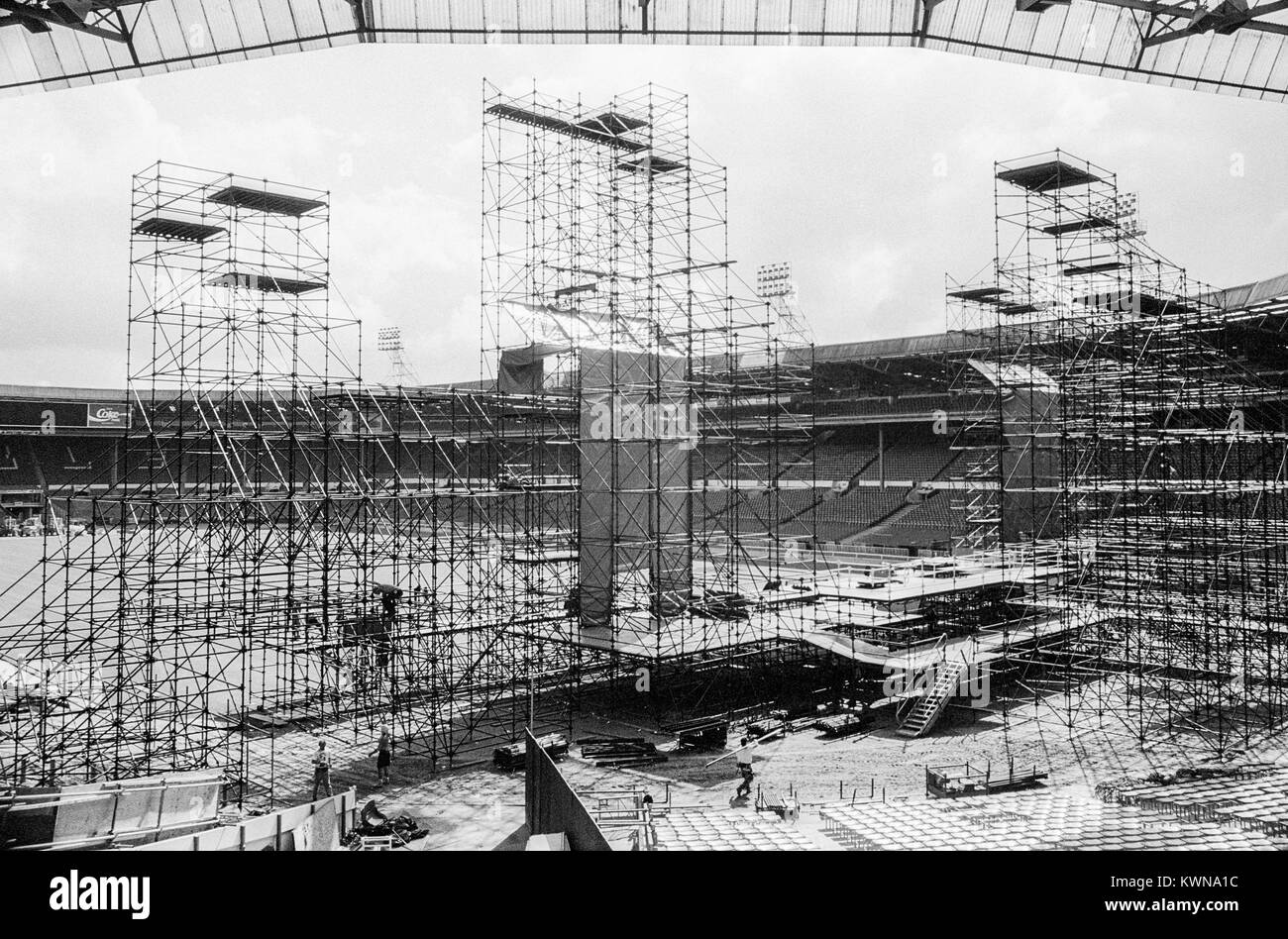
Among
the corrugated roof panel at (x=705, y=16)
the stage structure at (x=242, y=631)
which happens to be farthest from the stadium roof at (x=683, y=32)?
the stage structure at (x=242, y=631)

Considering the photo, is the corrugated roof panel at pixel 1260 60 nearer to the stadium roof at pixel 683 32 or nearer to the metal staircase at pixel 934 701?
the stadium roof at pixel 683 32

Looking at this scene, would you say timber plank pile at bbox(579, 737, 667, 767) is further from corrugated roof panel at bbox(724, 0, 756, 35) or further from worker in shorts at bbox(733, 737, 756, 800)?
corrugated roof panel at bbox(724, 0, 756, 35)

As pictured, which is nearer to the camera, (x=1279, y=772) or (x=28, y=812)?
(x=28, y=812)

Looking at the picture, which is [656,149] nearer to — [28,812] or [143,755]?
[143,755]

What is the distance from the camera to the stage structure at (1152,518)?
1833 centimetres

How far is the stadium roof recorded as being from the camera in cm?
967

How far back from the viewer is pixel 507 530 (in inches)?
1834

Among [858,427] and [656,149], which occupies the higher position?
[656,149]

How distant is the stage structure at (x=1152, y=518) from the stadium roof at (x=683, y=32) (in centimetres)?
932

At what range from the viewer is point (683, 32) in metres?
10.2

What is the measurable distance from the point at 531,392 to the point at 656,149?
6.86 meters

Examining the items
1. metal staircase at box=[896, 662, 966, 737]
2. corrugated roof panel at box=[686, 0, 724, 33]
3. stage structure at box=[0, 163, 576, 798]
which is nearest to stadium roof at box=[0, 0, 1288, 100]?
corrugated roof panel at box=[686, 0, 724, 33]

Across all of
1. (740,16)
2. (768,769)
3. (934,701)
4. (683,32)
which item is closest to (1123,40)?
(740,16)
